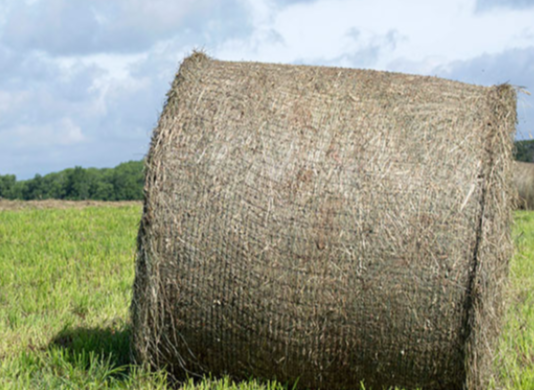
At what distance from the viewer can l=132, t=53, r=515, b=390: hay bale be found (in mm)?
3594

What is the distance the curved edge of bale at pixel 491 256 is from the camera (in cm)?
359

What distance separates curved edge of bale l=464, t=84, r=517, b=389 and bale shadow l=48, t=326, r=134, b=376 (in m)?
2.24

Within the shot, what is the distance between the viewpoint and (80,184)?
3086 centimetres

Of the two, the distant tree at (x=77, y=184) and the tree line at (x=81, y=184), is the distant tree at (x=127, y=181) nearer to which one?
the tree line at (x=81, y=184)

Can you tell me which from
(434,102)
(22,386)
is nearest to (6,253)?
(22,386)


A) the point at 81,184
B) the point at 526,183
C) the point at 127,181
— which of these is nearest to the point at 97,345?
the point at 526,183

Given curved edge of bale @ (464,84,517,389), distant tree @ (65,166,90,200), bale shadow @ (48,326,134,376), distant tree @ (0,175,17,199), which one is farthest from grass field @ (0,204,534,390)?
distant tree @ (0,175,17,199)

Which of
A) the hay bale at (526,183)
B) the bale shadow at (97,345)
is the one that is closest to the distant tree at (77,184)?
the hay bale at (526,183)

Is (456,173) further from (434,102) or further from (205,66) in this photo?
(205,66)

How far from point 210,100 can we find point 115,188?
25.7m

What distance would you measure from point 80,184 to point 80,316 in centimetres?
2663

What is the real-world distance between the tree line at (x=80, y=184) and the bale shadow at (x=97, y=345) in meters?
21.5

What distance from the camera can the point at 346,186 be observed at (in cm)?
363

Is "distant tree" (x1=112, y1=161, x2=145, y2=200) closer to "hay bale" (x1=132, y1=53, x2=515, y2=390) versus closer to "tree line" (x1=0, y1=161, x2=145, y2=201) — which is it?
"tree line" (x1=0, y1=161, x2=145, y2=201)
